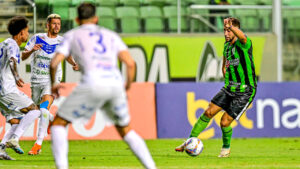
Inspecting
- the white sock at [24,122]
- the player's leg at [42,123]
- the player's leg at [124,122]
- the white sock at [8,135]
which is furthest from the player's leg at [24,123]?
the player's leg at [124,122]

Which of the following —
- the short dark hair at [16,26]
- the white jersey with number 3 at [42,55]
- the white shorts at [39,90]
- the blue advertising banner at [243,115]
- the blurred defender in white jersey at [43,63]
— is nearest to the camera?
the short dark hair at [16,26]

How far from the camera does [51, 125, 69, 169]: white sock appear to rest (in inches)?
283

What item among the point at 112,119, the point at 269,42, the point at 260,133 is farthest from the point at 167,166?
the point at 269,42

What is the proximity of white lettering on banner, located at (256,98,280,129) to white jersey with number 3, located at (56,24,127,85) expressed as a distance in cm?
997

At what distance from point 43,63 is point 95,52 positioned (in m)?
Result: 5.30

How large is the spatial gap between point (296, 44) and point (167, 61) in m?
4.38

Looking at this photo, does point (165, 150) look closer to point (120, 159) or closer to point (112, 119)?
point (120, 159)

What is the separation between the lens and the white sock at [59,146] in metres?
7.18

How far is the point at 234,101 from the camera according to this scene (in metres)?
11.2

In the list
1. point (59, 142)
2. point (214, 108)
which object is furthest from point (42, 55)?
point (59, 142)

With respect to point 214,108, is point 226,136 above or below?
below

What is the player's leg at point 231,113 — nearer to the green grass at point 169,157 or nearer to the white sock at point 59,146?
the green grass at point 169,157

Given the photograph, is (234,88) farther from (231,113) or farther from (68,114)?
(68,114)

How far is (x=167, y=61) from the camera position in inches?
729
